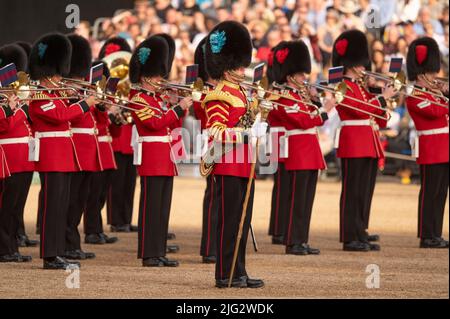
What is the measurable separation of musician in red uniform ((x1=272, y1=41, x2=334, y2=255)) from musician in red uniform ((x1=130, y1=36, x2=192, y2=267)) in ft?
3.55

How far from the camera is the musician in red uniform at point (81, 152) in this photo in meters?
8.27

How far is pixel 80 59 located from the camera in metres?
8.55

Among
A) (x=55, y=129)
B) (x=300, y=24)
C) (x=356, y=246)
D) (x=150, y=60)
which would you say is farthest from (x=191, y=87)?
(x=300, y=24)

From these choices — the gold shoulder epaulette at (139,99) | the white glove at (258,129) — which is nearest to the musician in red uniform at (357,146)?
the white glove at (258,129)

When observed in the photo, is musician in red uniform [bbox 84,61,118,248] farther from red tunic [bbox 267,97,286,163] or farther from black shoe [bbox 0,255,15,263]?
black shoe [bbox 0,255,15,263]

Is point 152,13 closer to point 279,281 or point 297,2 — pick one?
point 297,2

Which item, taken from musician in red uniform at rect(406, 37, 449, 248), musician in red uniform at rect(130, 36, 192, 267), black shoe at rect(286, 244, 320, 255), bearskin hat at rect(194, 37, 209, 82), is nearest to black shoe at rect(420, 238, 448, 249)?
musician in red uniform at rect(406, 37, 449, 248)

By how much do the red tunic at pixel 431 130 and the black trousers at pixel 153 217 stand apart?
7.00ft

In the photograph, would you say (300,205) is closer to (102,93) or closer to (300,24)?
(102,93)

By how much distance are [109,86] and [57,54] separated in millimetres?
552

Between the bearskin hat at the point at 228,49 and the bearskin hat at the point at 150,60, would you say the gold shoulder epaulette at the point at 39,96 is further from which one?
the bearskin hat at the point at 228,49

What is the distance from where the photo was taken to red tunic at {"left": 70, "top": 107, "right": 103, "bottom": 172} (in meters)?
8.41

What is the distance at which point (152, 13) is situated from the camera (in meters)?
16.4

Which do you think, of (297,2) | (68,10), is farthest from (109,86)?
(297,2)
